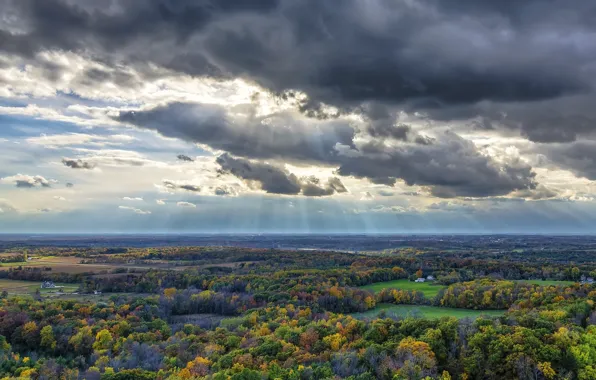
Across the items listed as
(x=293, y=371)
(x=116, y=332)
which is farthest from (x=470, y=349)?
(x=116, y=332)

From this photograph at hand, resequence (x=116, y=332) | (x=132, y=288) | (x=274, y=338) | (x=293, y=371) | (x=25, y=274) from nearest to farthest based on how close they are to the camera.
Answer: (x=293, y=371)
(x=274, y=338)
(x=116, y=332)
(x=132, y=288)
(x=25, y=274)

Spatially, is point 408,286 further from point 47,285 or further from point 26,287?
point 26,287

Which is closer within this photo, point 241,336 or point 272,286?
point 241,336

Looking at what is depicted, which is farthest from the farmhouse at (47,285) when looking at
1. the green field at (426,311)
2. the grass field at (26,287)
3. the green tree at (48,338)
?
the green field at (426,311)

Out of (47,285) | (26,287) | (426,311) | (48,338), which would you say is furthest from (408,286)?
(26,287)

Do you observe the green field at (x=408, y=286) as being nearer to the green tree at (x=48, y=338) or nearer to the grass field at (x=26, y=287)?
the green tree at (x=48, y=338)

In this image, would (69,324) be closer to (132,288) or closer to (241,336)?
(241,336)
